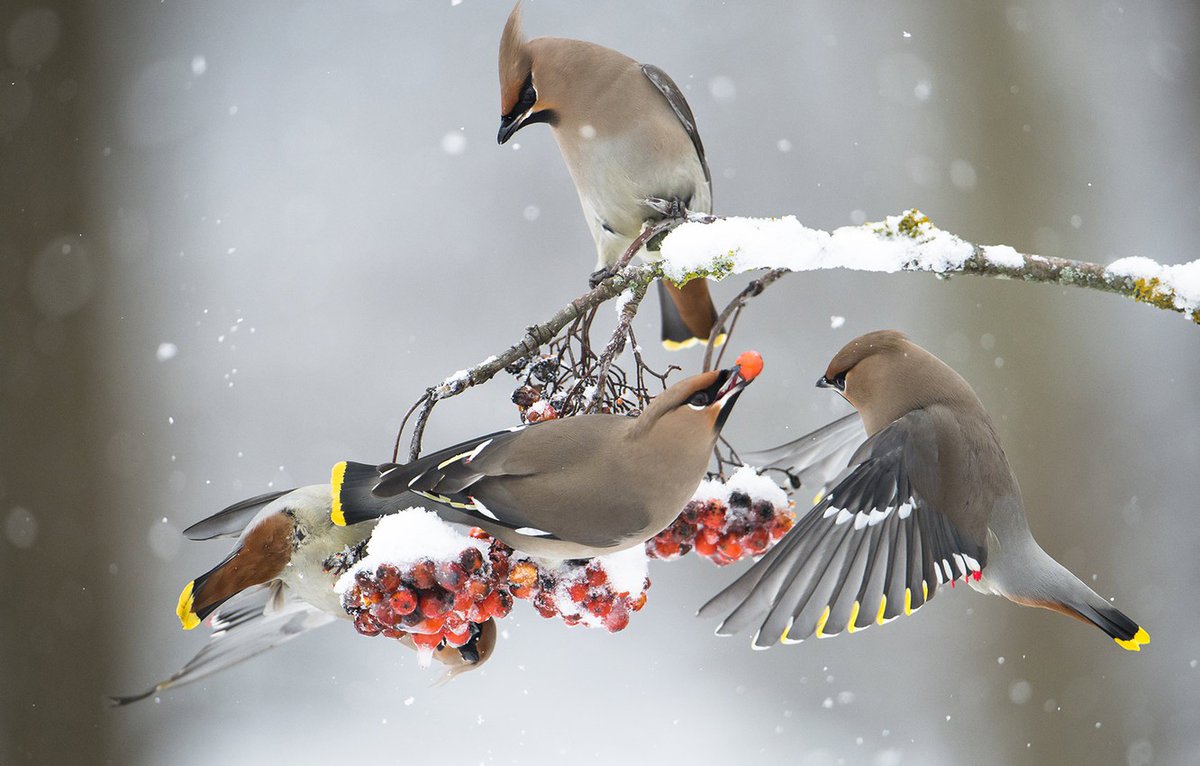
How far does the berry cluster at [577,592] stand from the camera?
1276 millimetres

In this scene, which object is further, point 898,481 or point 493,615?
point 898,481

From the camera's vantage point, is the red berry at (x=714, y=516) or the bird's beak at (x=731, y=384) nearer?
the bird's beak at (x=731, y=384)

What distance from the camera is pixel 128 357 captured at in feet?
11.9

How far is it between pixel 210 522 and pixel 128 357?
2432 mm

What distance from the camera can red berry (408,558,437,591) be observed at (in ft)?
3.83

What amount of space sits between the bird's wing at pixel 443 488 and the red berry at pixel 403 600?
119 mm

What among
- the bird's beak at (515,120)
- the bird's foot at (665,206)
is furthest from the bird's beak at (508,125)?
the bird's foot at (665,206)

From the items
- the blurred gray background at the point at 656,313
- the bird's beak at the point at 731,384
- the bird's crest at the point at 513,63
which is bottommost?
the blurred gray background at the point at 656,313

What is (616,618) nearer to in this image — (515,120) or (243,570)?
(243,570)

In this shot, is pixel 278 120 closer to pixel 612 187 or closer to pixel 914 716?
pixel 612 187

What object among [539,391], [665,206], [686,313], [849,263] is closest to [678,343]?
[686,313]

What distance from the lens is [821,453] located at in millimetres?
1837

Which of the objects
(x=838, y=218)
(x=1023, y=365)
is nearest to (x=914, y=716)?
(x=1023, y=365)

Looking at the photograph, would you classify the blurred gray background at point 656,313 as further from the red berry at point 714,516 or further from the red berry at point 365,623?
the red berry at point 365,623
